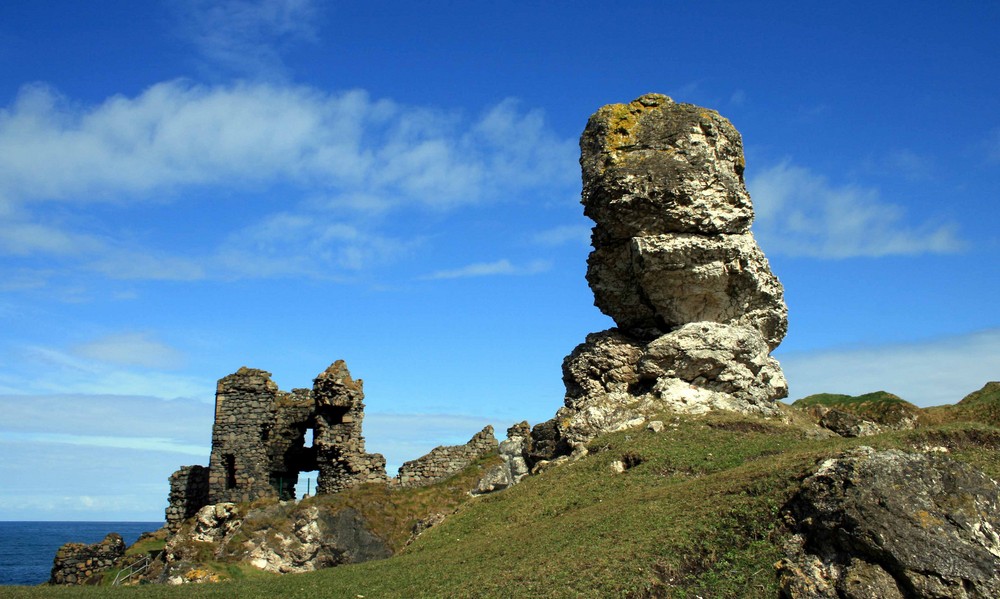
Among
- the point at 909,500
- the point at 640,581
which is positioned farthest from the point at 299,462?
the point at 909,500

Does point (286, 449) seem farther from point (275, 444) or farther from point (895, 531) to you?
point (895, 531)

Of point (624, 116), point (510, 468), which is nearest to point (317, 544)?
point (510, 468)

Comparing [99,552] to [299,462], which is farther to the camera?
[299,462]

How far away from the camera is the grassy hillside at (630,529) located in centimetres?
1502

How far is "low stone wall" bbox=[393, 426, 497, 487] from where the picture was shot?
3356 centimetres

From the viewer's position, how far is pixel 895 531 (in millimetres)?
13977

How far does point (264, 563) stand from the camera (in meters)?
27.1

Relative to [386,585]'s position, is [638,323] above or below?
above

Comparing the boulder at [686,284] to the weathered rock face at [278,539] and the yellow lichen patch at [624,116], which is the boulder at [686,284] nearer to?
the yellow lichen patch at [624,116]

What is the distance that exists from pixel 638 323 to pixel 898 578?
19535 mm

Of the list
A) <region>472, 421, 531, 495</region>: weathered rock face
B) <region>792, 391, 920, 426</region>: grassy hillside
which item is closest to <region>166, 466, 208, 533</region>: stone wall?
<region>472, 421, 531, 495</region>: weathered rock face

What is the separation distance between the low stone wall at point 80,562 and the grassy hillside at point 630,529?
29.3 ft

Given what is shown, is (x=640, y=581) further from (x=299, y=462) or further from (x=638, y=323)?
(x=299, y=462)

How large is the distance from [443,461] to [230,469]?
897cm
